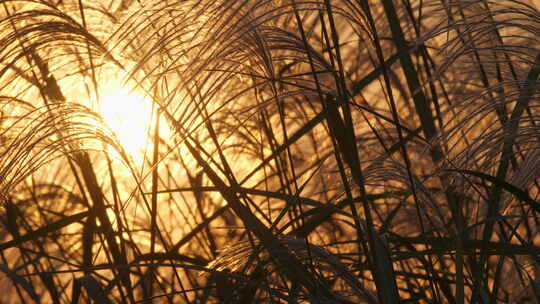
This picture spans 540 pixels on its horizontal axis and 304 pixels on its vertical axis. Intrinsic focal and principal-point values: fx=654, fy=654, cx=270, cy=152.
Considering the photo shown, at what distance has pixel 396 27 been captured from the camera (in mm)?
1251

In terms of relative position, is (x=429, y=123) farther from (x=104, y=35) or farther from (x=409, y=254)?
(x=104, y=35)

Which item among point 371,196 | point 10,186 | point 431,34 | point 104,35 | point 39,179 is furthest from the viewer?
point 39,179

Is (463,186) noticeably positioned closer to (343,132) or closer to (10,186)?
(343,132)

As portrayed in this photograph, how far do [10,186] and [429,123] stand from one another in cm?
77

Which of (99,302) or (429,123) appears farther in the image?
(429,123)

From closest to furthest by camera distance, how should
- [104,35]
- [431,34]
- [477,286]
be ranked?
[431,34] → [477,286] → [104,35]

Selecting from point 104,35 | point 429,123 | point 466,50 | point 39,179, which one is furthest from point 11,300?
point 466,50

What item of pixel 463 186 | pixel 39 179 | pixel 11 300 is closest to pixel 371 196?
pixel 463 186

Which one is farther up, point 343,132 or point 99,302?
point 343,132

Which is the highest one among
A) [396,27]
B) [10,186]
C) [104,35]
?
[104,35]

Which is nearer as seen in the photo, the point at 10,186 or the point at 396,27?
the point at 10,186

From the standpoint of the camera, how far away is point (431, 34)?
2.81ft

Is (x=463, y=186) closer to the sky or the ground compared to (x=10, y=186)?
closer to the ground

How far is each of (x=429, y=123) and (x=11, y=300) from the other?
2.83 m
